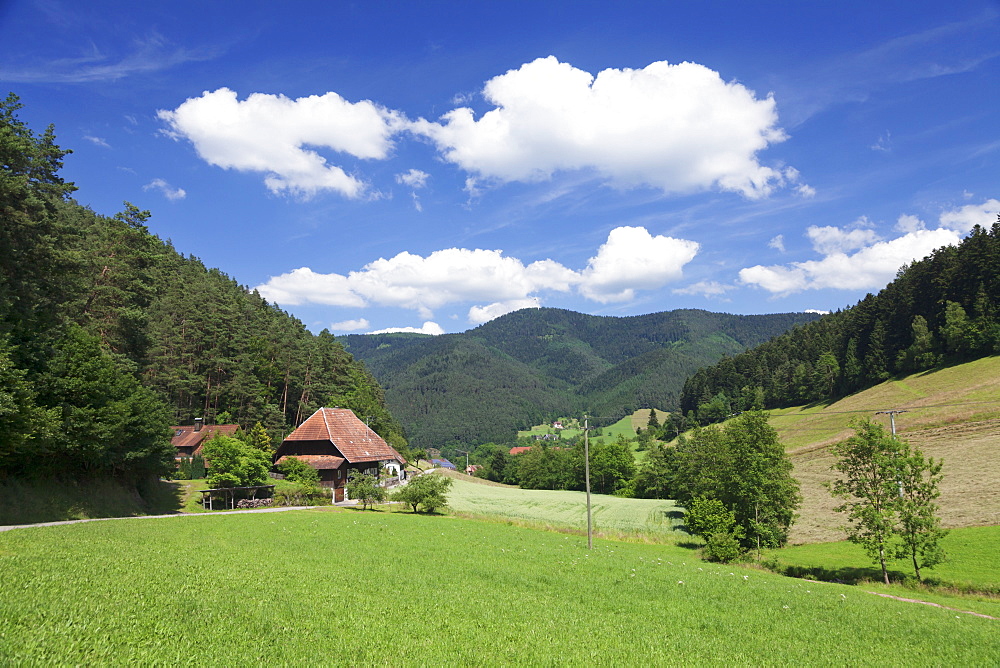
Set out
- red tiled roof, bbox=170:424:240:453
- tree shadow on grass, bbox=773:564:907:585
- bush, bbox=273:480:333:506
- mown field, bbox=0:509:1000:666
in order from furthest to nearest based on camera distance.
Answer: red tiled roof, bbox=170:424:240:453 → bush, bbox=273:480:333:506 → tree shadow on grass, bbox=773:564:907:585 → mown field, bbox=0:509:1000:666

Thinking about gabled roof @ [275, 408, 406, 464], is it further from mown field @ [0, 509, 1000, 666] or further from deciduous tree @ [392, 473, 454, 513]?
mown field @ [0, 509, 1000, 666]

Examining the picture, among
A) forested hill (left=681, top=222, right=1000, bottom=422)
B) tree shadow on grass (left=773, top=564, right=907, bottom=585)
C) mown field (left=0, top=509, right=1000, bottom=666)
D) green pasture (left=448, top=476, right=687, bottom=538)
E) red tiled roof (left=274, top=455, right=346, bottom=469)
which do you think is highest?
forested hill (left=681, top=222, right=1000, bottom=422)

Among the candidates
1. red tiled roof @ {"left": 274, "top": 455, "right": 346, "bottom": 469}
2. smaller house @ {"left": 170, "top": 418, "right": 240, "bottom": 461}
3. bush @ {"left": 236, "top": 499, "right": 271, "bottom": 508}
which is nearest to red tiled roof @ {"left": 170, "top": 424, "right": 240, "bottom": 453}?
smaller house @ {"left": 170, "top": 418, "right": 240, "bottom": 461}

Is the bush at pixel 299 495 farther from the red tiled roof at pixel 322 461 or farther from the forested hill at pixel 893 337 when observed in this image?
the forested hill at pixel 893 337

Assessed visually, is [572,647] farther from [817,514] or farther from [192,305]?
[192,305]

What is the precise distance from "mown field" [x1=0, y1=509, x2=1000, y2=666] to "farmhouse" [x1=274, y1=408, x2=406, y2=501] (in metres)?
38.1

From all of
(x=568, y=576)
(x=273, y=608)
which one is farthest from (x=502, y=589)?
(x=273, y=608)

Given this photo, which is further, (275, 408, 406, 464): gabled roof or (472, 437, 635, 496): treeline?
(472, 437, 635, 496): treeline

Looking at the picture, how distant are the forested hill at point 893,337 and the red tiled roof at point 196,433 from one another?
108984mm

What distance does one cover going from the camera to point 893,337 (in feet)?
339

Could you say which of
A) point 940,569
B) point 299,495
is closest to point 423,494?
point 299,495

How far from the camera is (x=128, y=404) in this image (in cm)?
3491

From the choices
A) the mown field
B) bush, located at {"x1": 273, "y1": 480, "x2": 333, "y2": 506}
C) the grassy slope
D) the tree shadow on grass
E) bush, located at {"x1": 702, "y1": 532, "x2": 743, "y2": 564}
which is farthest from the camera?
bush, located at {"x1": 273, "y1": 480, "x2": 333, "y2": 506}

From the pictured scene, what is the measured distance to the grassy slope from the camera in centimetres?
4169
